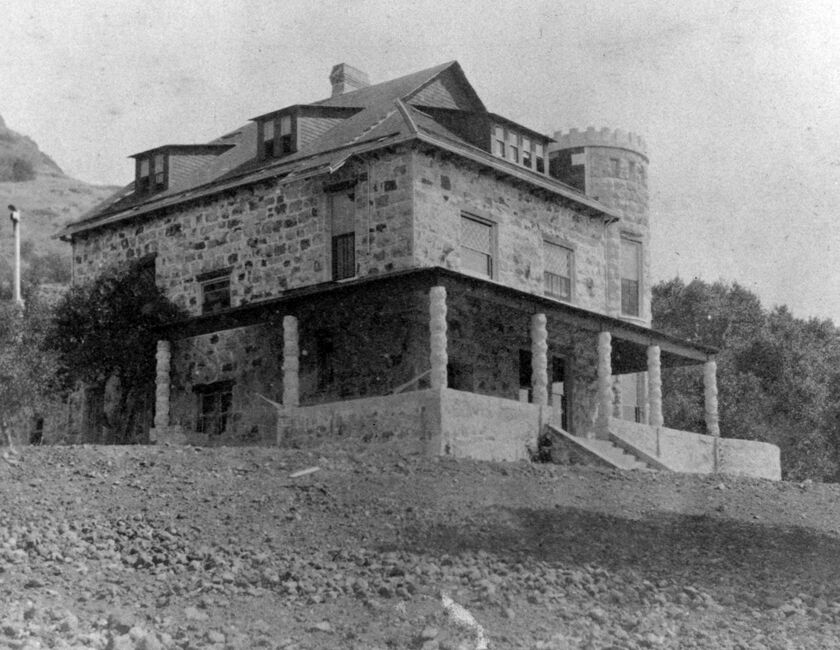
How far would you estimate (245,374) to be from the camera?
1084 inches

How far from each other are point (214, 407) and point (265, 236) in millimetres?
3947

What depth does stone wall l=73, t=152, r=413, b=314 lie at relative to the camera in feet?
83.6

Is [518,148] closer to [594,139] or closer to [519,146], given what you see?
[519,146]

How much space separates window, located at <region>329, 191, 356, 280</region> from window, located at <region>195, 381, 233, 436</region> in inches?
150

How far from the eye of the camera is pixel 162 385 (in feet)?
88.4

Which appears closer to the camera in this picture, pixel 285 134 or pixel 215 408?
pixel 215 408

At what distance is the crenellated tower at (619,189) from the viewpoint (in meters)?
30.9

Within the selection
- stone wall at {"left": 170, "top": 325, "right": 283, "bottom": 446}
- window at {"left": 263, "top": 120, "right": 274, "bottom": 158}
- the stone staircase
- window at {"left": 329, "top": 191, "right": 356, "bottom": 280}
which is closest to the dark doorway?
the stone staircase

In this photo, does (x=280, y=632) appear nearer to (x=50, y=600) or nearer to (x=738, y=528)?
(x=50, y=600)

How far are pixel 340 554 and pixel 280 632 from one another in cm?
254

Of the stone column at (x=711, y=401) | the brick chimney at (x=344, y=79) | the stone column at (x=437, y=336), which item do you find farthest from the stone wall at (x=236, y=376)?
the stone column at (x=711, y=401)

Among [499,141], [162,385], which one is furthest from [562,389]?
[162,385]

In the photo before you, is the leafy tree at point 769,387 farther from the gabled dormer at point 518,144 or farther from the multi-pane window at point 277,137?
the multi-pane window at point 277,137

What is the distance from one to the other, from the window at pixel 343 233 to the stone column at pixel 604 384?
5279mm
